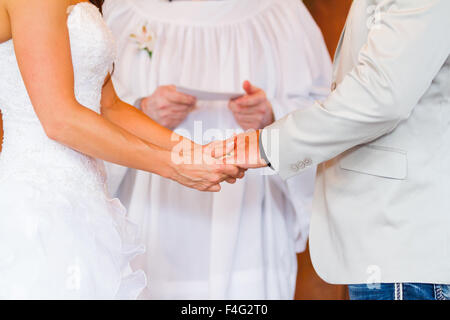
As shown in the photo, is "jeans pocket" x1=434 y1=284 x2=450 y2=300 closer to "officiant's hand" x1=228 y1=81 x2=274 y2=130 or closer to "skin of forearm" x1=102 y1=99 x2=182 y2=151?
"skin of forearm" x1=102 y1=99 x2=182 y2=151

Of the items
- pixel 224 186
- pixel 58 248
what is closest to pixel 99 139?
pixel 58 248

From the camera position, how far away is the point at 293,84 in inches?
88.2

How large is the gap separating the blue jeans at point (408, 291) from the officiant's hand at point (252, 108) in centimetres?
87

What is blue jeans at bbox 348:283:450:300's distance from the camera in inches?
51.2

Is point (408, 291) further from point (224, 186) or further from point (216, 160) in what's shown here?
point (224, 186)

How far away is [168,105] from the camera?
6.84 feet

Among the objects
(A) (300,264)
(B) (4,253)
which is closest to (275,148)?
(B) (4,253)

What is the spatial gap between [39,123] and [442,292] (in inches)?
38.9

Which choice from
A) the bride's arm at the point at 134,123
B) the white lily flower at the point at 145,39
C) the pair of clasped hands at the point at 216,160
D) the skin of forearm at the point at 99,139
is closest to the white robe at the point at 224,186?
the white lily flower at the point at 145,39

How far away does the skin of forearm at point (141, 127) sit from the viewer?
5.55 feet

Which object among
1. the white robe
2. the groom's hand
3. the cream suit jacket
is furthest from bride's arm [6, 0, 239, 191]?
the white robe

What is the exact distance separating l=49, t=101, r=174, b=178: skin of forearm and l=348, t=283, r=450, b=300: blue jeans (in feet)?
2.04

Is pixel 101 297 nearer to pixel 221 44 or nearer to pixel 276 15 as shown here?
pixel 221 44

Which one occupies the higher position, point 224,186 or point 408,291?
point 224,186
